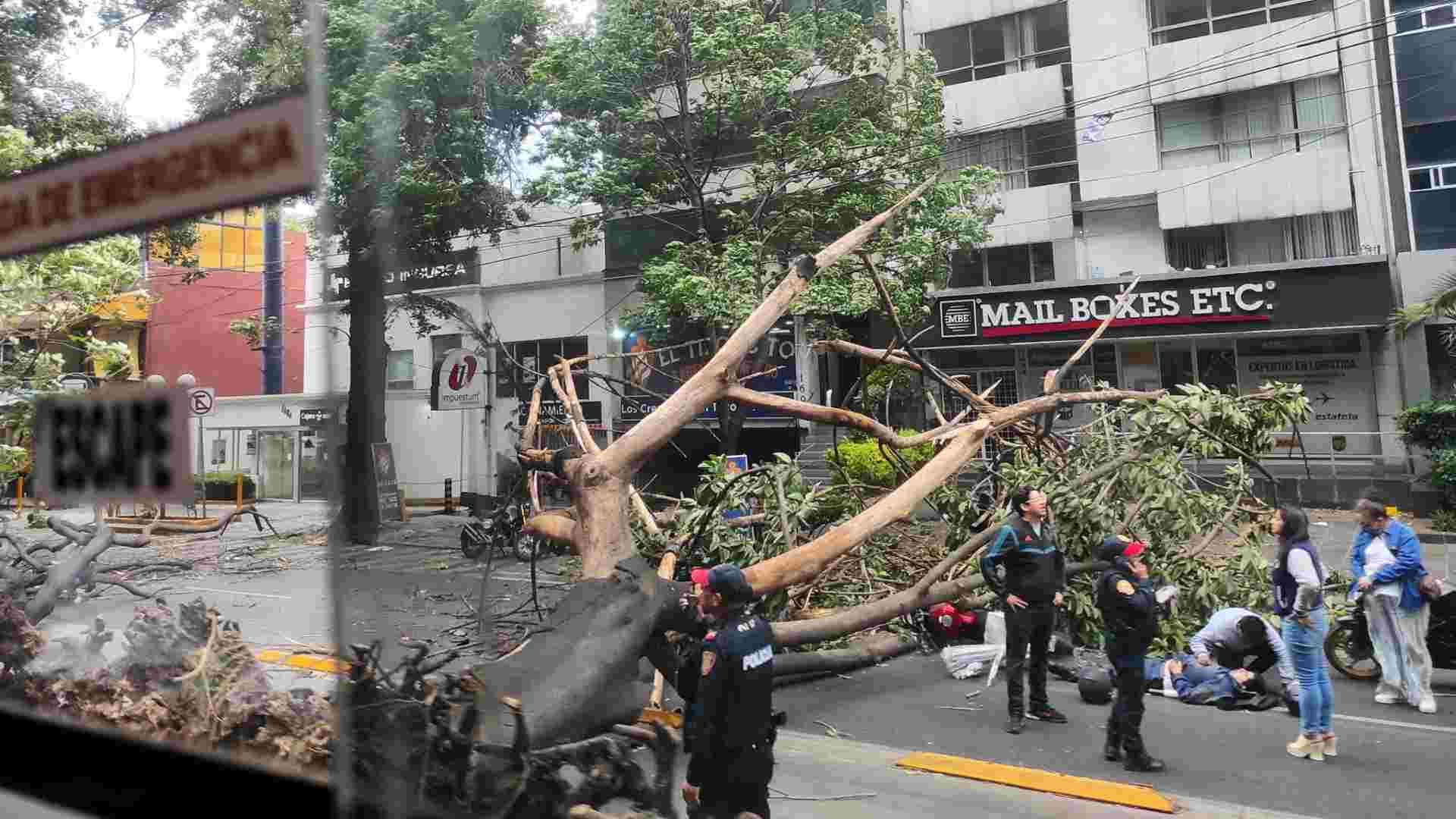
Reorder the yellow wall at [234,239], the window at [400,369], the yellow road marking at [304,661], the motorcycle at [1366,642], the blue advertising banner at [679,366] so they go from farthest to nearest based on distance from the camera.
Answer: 1. the blue advertising banner at [679,366]
2. the motorcycle at [1366,642]
3. the window at [400,369]
4. the yellow wall at [234,239]
5. the yellow road marking at [304,661]

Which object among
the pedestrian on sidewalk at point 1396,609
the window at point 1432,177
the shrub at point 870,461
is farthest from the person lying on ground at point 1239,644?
the window at point 1432,177

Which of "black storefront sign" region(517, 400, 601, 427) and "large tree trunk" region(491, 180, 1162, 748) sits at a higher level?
"black storefront sign" region(517, 400, 601, 427)

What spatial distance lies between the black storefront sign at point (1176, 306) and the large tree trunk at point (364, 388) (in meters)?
15.5

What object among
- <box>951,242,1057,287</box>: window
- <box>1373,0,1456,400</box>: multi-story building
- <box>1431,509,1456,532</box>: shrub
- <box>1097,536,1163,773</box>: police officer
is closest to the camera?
<box>1097,536,1163,773</box>: police officer

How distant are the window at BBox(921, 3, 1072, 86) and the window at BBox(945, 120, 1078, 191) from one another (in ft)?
4.15

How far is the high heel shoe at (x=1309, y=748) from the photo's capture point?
512 centimetres

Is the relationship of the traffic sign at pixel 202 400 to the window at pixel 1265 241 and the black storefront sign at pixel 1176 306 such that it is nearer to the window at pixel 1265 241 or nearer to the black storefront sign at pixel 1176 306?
the black storefront sign at pixel 1176 306

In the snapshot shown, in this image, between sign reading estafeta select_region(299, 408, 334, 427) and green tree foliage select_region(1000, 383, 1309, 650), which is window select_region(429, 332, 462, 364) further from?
green tree foliage select_region(1000, 383, 1309, 650)

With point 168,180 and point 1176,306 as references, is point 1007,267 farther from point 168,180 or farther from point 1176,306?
point 168,180

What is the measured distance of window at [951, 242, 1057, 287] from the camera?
667 inches

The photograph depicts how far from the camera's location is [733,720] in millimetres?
3674

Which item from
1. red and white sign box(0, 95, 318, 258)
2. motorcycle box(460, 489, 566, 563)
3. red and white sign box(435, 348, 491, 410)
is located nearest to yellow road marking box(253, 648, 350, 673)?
red and white sign box(0, 95, 318, 258)

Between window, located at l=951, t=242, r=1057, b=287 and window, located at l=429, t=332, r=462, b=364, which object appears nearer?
window, located at l=429, t=332, r=462, b=364

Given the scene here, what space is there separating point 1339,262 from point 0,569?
1688 centimetres
